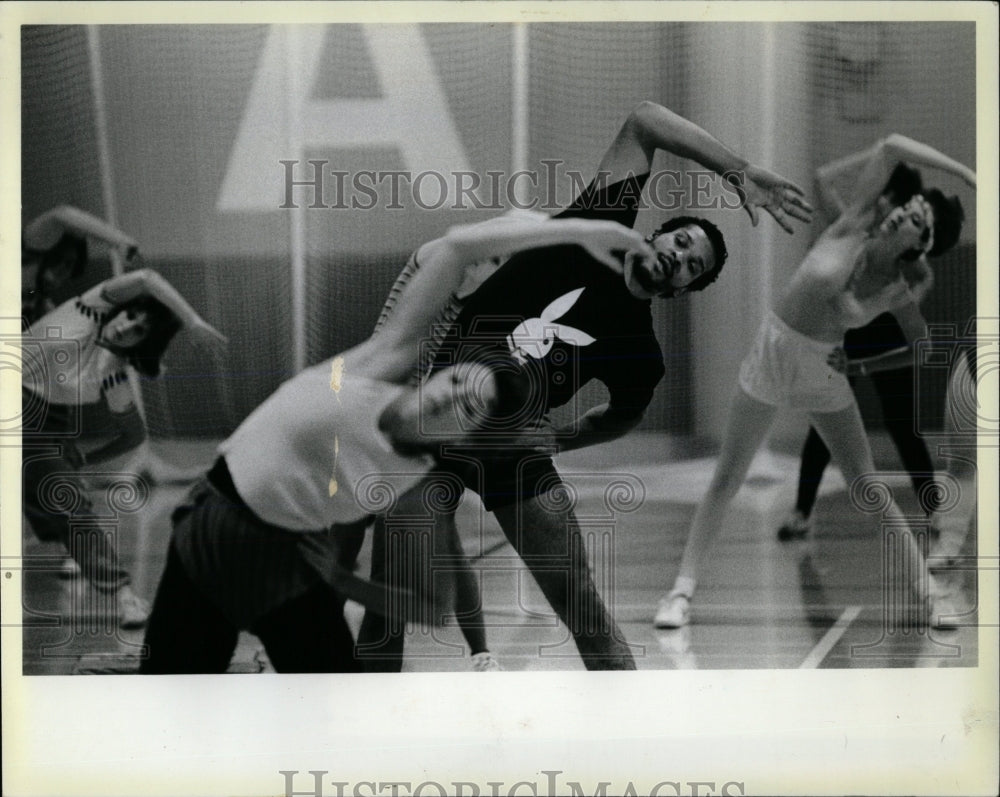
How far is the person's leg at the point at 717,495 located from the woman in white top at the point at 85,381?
143cm

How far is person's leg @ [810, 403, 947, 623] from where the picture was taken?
10.1 ft

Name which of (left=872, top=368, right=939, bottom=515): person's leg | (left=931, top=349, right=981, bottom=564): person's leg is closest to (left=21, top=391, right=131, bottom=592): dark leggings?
(left=872, top=368, right=939, bottom=515): person's leg

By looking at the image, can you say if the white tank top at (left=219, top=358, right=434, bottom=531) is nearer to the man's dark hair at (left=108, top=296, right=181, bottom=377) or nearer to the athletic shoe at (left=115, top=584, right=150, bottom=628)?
the man's dark hair at (left=108, top=296, right=181, bottom=377)

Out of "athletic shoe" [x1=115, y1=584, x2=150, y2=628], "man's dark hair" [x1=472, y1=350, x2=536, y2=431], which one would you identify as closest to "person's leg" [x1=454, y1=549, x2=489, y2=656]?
"man's dark hair" [x1=472, y1=350, x2=536, y2=431]

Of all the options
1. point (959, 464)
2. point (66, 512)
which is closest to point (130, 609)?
point (66, 512)

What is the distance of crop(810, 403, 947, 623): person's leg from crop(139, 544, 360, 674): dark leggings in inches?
57.7

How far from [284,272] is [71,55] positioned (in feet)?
2.73

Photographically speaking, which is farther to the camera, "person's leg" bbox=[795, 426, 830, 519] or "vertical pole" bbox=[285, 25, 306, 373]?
"person's leg" bbox=[795, 426, 830, 519]

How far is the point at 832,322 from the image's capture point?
306 centimetres

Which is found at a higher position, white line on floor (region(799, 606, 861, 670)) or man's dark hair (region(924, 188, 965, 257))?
man's dark hair (region(924, 188, 965, 257))

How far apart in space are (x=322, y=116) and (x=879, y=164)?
5.10ft

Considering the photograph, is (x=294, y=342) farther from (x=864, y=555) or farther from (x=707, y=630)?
(x=864, y=555)

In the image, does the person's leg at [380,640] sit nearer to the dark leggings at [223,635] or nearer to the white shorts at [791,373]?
the dark leggings at [223,635]

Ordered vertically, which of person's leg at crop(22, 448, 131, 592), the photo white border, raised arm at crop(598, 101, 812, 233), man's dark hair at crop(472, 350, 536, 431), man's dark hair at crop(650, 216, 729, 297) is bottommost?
the photo white border
